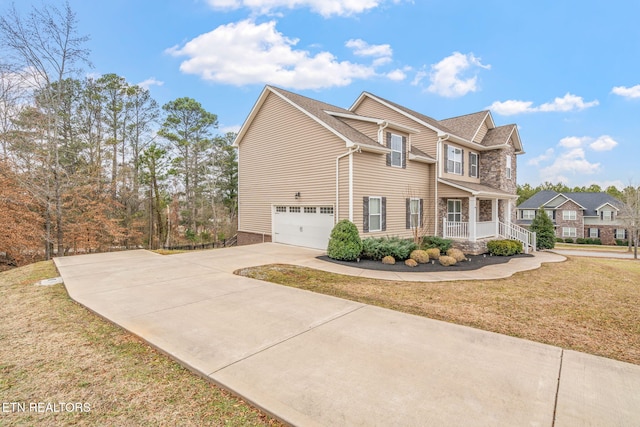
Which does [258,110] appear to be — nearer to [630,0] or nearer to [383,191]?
[383,191]

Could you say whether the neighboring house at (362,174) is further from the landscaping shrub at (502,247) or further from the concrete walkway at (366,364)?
the concrete walkway at (366,364)

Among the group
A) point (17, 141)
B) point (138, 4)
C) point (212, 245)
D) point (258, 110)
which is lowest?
point (212, 245)

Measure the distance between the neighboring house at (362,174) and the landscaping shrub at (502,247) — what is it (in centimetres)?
57

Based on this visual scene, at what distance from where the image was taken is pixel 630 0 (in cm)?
1268

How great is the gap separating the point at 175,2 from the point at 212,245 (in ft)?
53.2

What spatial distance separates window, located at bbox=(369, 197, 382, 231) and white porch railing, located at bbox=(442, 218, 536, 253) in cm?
446

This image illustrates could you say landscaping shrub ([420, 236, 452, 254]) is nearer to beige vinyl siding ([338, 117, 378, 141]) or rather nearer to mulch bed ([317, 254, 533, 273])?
mulch bed ([317, 254, 533, 273])

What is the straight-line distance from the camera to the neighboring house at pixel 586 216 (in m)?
39.6

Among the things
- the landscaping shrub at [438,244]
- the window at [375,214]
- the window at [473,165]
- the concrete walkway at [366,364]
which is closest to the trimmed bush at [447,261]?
the landscaping shrub at [438,244]

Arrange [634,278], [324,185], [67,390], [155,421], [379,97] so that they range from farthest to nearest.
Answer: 1. [379,97]
2. [324,185]
3. [634,278]
4. [67,390]
5. [155,421]

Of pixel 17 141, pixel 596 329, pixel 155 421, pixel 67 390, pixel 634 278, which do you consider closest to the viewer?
pixel 155 421

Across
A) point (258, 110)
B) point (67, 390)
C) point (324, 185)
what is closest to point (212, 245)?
point (258, 110)

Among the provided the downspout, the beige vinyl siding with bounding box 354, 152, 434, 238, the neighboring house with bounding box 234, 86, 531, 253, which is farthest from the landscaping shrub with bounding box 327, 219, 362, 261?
the beige vinyl siding with bounding box 354, 152, 434, 238

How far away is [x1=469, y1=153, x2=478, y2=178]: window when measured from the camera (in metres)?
18.2
